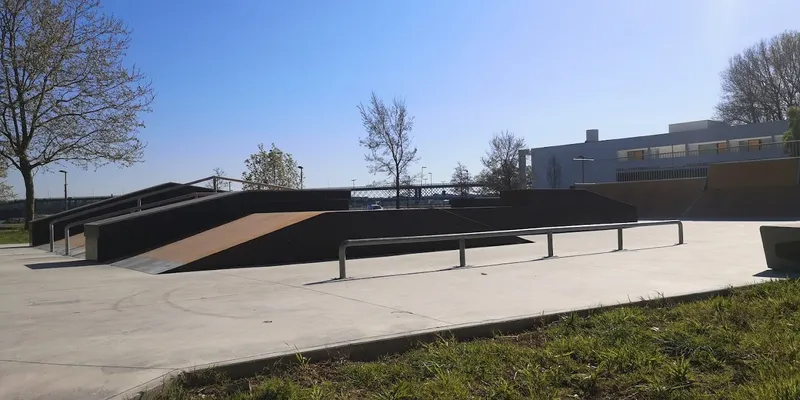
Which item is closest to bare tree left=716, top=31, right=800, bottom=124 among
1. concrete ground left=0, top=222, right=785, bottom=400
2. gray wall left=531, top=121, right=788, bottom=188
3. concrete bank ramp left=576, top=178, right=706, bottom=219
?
gray wall left=531, top=121, right=788, bottom=188

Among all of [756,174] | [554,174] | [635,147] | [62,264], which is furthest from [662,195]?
[554,174]

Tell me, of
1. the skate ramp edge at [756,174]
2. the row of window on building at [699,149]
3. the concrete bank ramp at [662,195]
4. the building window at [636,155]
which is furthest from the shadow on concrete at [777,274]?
the building window at [636,155]

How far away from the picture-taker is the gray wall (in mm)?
55169

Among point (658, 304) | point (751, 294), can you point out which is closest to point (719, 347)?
point (658, 304)

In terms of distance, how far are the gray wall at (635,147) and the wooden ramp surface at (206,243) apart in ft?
164

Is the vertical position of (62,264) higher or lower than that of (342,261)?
lower

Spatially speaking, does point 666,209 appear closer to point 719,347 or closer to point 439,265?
point 439,265

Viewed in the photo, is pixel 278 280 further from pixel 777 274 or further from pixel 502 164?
pixel 502 164

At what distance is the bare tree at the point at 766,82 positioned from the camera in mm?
57938

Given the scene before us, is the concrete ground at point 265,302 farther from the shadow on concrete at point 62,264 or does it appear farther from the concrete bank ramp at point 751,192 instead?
the concrete bank ramp at point 751,192

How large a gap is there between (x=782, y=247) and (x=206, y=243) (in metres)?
10.5

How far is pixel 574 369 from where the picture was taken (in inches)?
Result: 165

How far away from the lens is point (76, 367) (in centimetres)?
435

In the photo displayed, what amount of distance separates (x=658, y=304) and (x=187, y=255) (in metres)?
8.60
